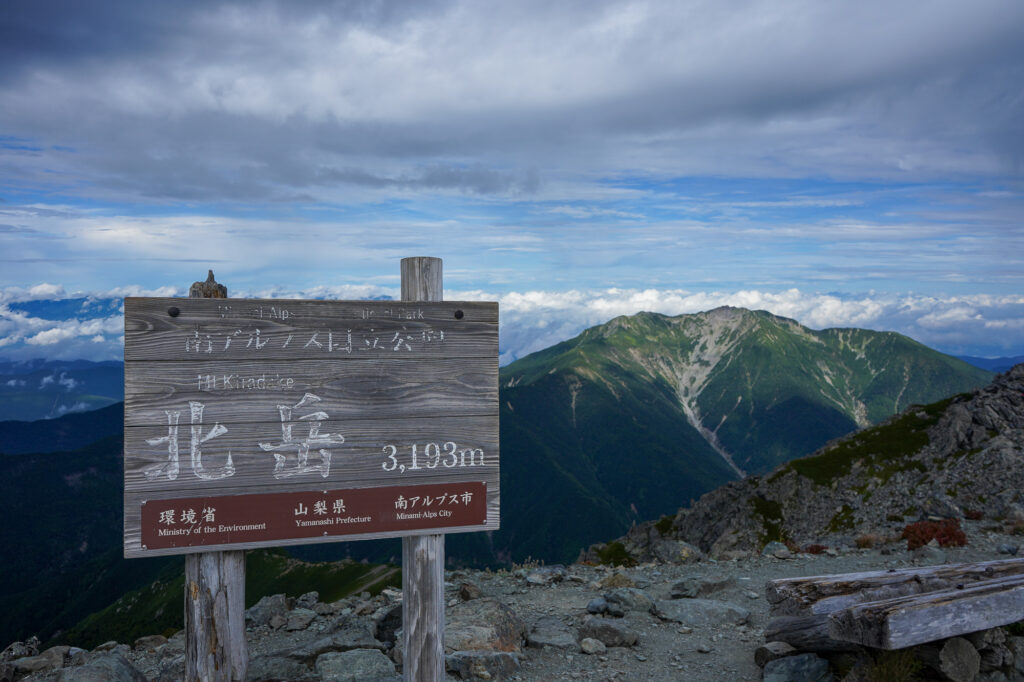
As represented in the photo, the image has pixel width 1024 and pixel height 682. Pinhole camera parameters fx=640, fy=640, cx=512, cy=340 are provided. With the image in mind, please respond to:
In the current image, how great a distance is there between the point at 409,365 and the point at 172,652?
1097cm

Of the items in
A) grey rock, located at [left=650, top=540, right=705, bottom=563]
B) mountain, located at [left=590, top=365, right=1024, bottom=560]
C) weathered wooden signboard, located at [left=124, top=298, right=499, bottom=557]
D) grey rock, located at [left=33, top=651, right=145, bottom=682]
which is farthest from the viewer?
mountain, located at [left=590, top=365, right=1024, bottom=560]

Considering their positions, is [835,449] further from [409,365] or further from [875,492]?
[409,365]

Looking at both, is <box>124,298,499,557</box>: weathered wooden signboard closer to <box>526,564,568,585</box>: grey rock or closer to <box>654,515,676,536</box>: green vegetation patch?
<box>526,564,568,585</box>: grey rock

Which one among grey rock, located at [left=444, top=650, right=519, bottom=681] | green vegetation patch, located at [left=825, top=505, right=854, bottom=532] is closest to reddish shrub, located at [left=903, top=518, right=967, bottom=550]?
grey rock, located at [left=444, top=650, right=519, bottom=681]

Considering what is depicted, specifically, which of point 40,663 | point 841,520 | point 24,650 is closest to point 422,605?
point 40,663

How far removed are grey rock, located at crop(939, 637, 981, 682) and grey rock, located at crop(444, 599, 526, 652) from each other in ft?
22.3

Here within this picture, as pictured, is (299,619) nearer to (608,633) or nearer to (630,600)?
(608,633)

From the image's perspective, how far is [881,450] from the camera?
8119 centimetres

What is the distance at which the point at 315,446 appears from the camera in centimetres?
759

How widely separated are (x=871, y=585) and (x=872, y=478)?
250ft

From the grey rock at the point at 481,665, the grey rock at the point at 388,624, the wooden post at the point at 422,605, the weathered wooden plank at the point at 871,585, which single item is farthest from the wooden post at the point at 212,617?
the weathered wooden plank at the point at 871,585

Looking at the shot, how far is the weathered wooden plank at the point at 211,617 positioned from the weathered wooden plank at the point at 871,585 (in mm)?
8478

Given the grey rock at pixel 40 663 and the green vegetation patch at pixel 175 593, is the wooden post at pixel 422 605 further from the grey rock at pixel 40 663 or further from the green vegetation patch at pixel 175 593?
the green vegetation patch at pixel 175 593

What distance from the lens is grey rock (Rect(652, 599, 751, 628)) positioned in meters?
14.4
